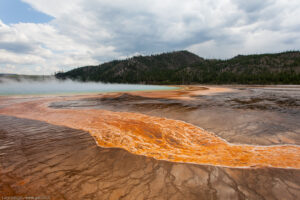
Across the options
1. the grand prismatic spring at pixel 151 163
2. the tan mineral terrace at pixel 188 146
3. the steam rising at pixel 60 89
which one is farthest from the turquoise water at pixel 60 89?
the grand prismatic spring at pixel 151 163

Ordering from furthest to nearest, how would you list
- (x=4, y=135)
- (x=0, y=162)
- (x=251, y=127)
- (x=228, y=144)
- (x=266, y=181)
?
(x=251, y=127) → (x=4, y=135) → (x=228, y=144) → (x=0, y=162) → (x=266, y=181)

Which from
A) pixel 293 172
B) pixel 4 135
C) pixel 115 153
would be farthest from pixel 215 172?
pixel 4 135

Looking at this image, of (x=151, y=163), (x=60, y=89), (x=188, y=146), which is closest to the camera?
(x=151, y=163)

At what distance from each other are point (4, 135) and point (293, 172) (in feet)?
38.8

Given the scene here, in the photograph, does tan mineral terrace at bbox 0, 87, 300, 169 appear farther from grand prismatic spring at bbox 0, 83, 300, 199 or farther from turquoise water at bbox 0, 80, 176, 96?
turquoise water at bbox 0, 80, 176, 96

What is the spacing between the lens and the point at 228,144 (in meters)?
6.03

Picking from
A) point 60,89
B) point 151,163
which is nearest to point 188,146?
point 151,163

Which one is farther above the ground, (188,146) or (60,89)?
(60,89)

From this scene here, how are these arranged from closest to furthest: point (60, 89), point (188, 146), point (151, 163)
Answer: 1. point (151, 163)
2. point (188, 146)
3. point (60, 89)

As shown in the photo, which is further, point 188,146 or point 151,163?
point 188,146

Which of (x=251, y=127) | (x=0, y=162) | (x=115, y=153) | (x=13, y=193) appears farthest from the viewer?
(x=251, y=127)

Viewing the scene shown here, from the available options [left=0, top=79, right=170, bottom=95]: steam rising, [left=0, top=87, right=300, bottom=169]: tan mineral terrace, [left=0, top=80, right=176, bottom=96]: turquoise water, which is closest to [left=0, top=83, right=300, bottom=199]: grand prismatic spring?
[left=0, top=87, right=300, bottom=169]: tan mineral terrace

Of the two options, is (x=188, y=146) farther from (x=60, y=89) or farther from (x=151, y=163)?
(x=60, y=89)

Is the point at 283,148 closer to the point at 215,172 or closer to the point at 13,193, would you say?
the point at 215,172
